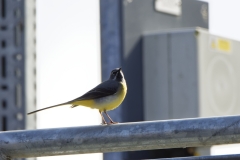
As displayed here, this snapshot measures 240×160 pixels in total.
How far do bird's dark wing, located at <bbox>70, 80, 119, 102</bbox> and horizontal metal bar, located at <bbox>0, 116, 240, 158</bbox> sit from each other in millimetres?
2244

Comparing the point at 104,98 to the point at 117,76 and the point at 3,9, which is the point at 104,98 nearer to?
the point at 117,76

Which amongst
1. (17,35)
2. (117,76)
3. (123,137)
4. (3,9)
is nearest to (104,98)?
(117,76)

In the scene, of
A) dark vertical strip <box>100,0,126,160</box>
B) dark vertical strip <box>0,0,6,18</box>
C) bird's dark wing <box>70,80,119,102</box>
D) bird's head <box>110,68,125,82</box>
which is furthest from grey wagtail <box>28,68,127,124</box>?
dark vertical strip <box>100,0,126,160</box>

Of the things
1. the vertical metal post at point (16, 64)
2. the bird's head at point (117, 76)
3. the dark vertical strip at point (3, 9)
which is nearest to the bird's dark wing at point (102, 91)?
the bird's head at point (117, 76)

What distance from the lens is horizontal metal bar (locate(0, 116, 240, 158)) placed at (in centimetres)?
229

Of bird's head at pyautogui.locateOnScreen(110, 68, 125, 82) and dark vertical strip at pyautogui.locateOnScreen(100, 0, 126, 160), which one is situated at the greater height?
dark vertical strip at pyautogui.locateOnScreen(100, 0, 126, 160)

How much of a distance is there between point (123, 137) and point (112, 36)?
17.1 feet

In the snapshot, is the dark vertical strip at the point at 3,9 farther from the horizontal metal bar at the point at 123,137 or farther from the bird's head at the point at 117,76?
the horizontal metal bar at the point at 123,137

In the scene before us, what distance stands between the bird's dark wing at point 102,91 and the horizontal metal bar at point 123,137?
2244mm

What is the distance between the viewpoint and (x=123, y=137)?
2416mm

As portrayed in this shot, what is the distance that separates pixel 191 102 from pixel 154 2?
1.04 m

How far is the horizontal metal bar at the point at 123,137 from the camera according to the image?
229 cm

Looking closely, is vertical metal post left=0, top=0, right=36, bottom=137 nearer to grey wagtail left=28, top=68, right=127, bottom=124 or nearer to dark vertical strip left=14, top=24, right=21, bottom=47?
dark vertical strip left=14, top=24, right=21, bottom=47

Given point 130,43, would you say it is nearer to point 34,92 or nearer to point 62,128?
point 34,92
